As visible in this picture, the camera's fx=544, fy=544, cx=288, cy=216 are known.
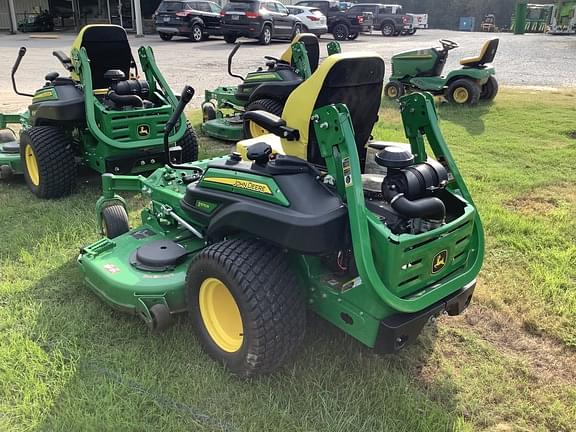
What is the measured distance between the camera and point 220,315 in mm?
2781

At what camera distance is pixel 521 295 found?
3.47 m

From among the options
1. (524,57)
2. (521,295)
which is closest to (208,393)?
(521,295)

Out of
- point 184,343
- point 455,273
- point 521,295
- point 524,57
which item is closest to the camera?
point 455,273

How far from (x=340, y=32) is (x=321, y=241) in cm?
2337

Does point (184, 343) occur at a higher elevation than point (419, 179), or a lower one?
lower

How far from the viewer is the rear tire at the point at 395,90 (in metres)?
10.1

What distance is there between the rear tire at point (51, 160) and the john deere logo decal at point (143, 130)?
2.10ft

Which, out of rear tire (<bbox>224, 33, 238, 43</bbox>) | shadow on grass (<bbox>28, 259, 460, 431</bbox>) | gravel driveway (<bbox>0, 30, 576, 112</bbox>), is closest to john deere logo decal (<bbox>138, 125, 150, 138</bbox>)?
shadow on grass (<bbox>28, 259, 460, 431</bbox>)

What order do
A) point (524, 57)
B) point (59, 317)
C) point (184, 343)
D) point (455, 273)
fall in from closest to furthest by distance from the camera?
point (455, 273), point (184, 343), point (59, 317), point (524, 57)

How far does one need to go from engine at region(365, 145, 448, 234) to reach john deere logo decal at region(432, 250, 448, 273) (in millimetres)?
131

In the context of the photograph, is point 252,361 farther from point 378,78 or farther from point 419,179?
point 378,78

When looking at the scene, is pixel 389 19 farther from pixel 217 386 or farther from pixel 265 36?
pixel 217 386

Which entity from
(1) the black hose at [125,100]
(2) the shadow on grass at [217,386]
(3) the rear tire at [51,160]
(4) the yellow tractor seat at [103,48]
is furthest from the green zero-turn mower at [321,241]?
(4) the yellow tractor seat at [103,48]

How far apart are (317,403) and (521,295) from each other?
1.70 metres
